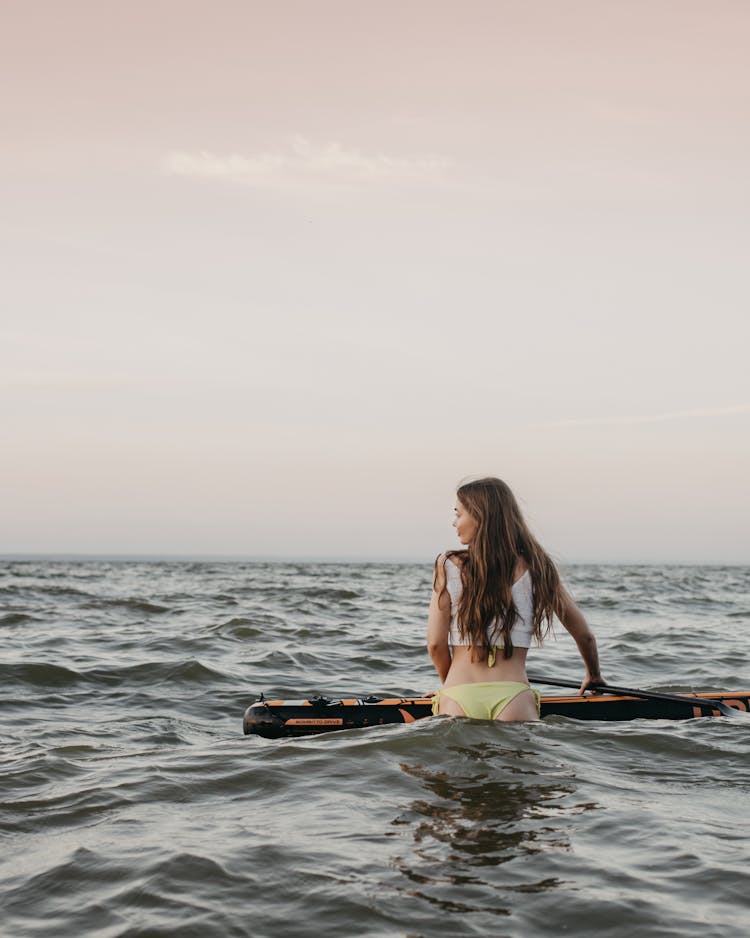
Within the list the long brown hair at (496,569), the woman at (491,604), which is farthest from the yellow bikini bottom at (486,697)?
the long brown hair at (496,569)

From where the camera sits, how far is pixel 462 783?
5.62 m

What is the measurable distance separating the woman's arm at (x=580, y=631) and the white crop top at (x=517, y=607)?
25 centimetres

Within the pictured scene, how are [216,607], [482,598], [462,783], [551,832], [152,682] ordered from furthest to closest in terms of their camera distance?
1. [216,607]
2. [152,682]
3. [482,598]
4. [462,783]
5. [551,832]

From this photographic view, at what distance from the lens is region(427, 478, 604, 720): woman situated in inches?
254

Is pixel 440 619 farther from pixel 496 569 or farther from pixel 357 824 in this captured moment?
pixel 357 824

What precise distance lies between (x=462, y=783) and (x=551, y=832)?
36.8 inches

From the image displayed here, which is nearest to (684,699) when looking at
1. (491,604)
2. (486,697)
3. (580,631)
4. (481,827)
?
(580,631)

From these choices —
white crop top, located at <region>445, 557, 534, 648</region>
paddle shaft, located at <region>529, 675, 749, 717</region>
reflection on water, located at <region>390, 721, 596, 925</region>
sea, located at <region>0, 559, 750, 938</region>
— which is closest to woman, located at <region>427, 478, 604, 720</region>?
white crop top, located at <region>445, 557, 534, 648</region>

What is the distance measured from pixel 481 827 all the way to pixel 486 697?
1.88 m

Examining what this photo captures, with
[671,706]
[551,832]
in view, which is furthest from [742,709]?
[551,832]

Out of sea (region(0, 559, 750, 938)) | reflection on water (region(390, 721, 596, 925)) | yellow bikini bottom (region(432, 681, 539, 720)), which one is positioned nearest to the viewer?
sea (region(0, 559, 750, 938))

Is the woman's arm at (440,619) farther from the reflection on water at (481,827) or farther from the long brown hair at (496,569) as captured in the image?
the reflection on water at (481,827)

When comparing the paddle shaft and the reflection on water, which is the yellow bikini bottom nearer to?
the reflection on water

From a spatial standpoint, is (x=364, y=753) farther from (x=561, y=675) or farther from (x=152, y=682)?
(x=561, y=675)
